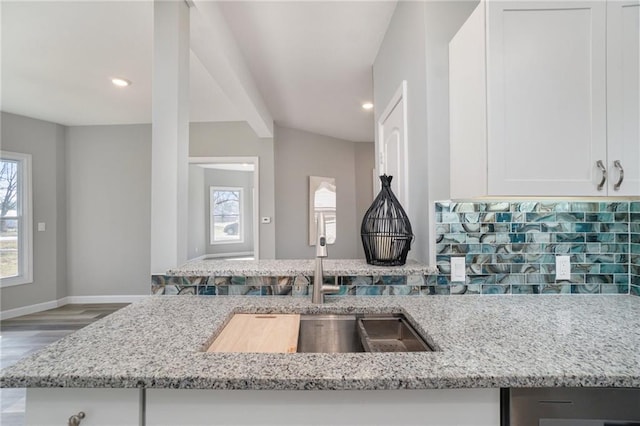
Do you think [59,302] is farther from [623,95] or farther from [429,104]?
[623,95]

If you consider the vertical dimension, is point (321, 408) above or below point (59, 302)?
above

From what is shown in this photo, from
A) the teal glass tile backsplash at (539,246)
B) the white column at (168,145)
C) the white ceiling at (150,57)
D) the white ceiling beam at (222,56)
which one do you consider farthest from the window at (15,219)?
the teal glass tile backsplash at (539,246)

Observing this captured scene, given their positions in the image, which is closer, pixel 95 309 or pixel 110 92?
pixel 110 92

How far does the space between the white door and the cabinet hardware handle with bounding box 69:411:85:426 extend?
63.1 inches

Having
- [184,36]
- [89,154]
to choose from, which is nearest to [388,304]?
[184,36]

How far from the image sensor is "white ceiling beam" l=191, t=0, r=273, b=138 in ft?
6.08

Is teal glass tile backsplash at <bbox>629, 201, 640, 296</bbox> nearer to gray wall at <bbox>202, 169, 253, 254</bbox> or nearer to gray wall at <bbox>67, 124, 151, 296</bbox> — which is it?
gray wall at <bbox>67, 124, 151, 296</bbox>

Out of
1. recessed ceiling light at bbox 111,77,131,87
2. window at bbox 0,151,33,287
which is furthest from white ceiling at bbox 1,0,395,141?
window at bbox 0,151,33,287

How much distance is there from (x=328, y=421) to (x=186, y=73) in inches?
68.5

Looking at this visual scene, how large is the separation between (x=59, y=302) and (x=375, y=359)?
5.32m

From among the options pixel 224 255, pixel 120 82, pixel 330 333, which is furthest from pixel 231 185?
pixel 330 333

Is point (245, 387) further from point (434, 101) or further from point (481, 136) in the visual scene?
point (434, 101)

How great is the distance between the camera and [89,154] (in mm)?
4555

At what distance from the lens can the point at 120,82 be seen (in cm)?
314
